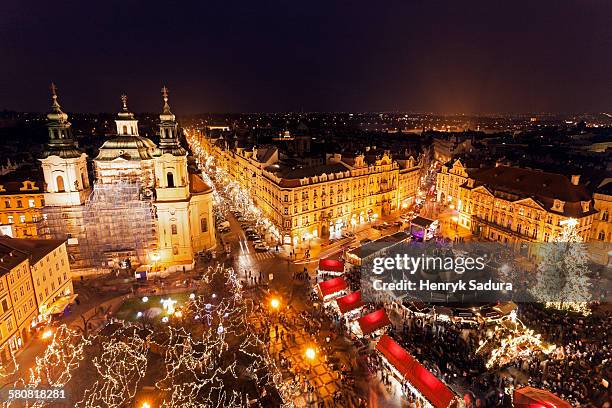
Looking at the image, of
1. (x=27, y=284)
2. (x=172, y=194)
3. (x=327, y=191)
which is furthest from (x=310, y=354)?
(x=327, y=191)

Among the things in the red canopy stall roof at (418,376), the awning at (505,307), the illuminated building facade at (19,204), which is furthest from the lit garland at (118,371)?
the illuminated building facade at (19,204)

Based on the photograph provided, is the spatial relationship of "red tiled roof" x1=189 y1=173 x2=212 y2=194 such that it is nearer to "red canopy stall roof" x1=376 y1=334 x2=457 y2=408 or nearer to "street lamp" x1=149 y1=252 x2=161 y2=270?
"street lamp" x1=149 y1=252 x2=161 y2=270

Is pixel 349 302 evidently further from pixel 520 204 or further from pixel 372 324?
pixel 520 204

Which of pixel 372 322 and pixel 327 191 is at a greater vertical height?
pixel 327 191

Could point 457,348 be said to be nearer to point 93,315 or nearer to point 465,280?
point 465,280

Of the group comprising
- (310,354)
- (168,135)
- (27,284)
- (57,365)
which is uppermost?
(168,135)
